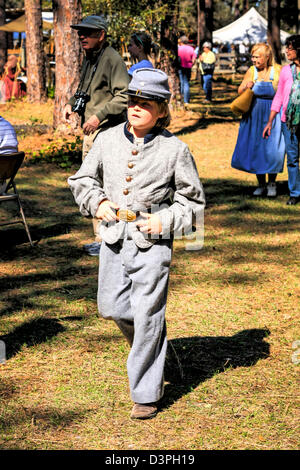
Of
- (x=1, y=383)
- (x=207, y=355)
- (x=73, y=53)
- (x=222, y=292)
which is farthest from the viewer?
(x=73, y=53)

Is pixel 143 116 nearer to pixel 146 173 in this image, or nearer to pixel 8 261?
pixel 146 173

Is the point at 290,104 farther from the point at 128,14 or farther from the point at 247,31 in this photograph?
the point at 247,31

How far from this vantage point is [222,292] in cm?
643

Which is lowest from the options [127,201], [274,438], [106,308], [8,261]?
[8,261]

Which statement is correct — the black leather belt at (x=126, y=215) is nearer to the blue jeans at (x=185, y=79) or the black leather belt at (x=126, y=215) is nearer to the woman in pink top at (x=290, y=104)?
the woman in pink top at (x=290, y=104)

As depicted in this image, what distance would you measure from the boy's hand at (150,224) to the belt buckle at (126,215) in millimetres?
53

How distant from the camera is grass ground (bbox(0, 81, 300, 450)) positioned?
12.8 ft

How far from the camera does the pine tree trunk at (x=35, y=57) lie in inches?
824

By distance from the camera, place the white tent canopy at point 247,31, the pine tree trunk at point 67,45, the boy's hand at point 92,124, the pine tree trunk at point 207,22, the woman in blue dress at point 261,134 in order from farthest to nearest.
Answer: the white tent canopy at point 247,31 < the pine tree trunk at point 207,22 < the pine tree trunk at point 67,45 < the woman in blue dress at point 261,134 < the boy's hand at point 92,124

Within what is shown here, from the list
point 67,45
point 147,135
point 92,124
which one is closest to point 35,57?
point 67,45

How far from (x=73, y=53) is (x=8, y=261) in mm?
7063

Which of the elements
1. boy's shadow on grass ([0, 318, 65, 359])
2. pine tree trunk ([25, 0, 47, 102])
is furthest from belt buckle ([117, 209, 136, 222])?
pine tree trunk ([25, 0, 47, 102])

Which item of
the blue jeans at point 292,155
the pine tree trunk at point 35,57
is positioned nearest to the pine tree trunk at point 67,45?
the blue jeans at point 292,155
